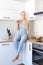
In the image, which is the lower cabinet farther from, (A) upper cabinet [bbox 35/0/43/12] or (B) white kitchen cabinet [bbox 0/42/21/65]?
(A) upper cabinet [bbox 35/0/43/12]

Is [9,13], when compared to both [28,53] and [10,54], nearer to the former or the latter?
[10,54]

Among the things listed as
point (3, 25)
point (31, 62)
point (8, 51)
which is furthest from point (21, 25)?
point (31, 62)

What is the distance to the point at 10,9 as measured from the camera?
446cm

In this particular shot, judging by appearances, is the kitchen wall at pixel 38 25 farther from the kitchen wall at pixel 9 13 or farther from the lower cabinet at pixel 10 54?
the lower cabinet at pixel 10 54

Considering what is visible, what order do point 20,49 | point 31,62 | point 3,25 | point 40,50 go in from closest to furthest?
point 40,50 < point 31,62 < point 20,49 < point 3,25

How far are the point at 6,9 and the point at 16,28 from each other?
71 cm

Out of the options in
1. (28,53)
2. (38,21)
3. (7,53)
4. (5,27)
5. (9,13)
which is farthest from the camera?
(5,27)

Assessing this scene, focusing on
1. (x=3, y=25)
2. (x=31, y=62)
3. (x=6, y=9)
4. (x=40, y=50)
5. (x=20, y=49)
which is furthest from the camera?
(x=3, y=25)

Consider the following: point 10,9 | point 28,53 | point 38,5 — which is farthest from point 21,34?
point 38,5

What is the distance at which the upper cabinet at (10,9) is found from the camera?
437 centimetres

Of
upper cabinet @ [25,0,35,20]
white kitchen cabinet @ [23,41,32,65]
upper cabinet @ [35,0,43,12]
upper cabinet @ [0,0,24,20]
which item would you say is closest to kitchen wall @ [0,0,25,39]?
upper cabinet @ [0,0,24,20]

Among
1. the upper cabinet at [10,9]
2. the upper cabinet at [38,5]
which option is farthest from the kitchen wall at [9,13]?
the upper cabinet at [38,5]

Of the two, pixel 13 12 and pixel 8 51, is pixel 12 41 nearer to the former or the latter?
pixel 8 51

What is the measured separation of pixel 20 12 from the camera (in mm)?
4602
